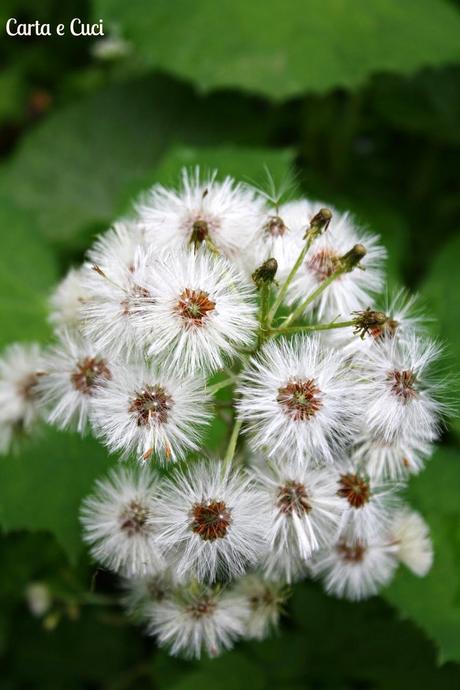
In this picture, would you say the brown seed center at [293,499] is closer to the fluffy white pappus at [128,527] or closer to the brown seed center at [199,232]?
the fluffy white pappus at [128,527]

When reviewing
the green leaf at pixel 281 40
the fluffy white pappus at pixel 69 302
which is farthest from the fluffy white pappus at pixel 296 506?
the green leaf at pixel 281 40

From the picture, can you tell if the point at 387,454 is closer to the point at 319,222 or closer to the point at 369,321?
the point at 369,321

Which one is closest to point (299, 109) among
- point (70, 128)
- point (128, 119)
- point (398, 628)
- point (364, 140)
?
point (364, 140)

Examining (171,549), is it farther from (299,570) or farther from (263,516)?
(299,570)

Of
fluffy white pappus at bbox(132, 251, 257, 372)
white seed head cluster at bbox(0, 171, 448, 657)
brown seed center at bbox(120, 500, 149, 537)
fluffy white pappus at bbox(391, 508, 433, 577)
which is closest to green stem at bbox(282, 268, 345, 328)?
white seed head cluster at bbox(0, 171, 448, 657)

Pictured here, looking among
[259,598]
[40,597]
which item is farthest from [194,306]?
[40,597]

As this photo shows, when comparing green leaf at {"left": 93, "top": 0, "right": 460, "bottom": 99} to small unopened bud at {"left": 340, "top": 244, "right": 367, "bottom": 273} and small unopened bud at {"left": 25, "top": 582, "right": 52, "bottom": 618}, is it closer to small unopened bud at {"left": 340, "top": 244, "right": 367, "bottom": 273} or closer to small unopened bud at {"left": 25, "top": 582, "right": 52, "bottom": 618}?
small unopened bud at {"left": 340, "top": 244, "right": 367, "bottom": 273}

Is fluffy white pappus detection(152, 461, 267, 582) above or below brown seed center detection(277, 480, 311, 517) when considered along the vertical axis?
below
